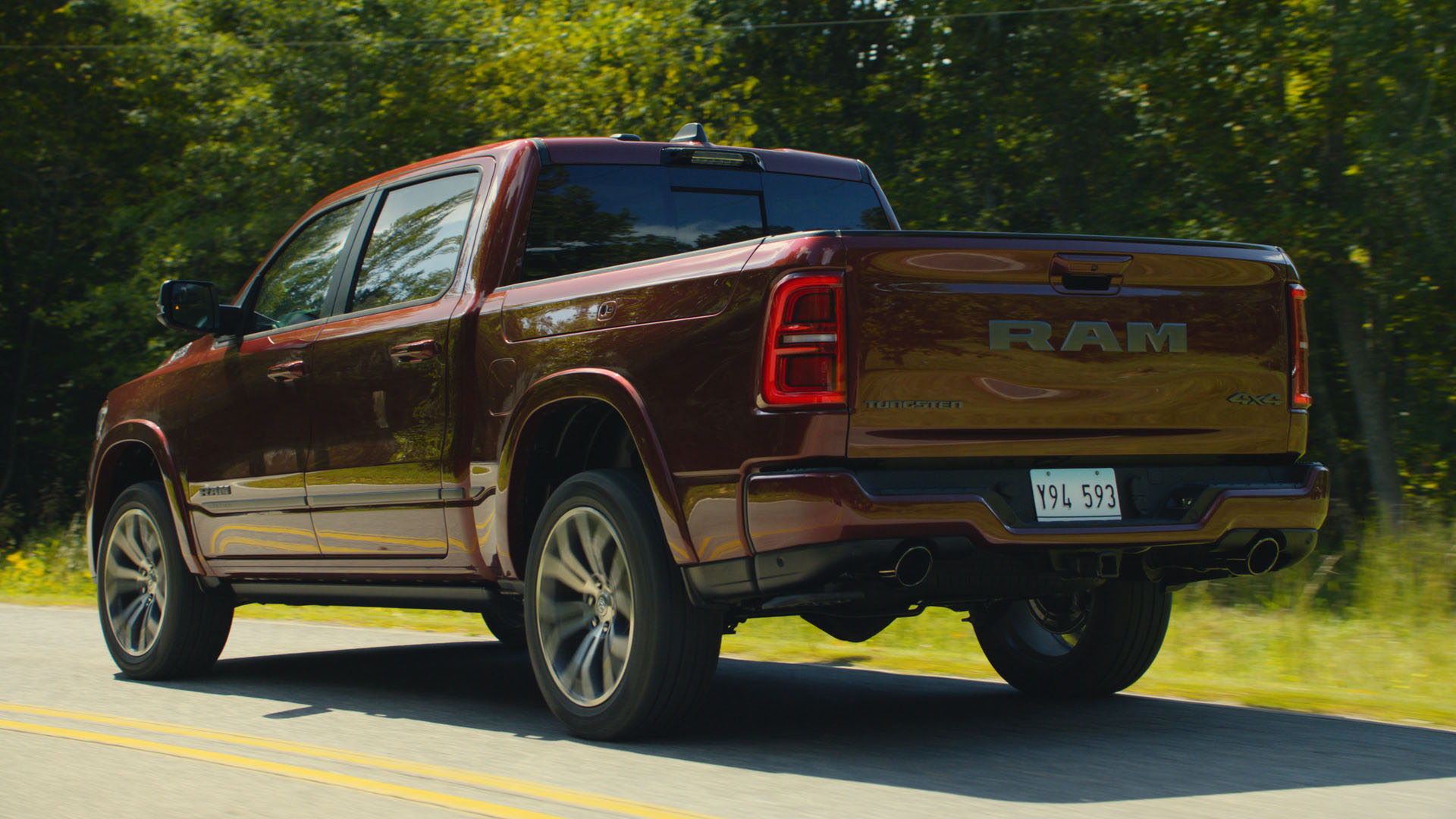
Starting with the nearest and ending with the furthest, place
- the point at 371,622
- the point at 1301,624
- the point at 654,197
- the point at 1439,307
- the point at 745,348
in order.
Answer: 1. the point at 745,348
2. the point at 654,197
3. the point at 1301,624
4. the point at 371,622
5. the point at 1439,307

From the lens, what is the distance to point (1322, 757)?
15.8ft

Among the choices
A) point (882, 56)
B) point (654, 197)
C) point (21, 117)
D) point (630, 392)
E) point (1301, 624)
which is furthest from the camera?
point (21, 117)

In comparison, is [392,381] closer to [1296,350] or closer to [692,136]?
[692,136]

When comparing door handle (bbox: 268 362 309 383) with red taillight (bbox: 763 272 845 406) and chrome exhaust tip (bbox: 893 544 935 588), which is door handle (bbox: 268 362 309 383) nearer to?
red taillight (bbox: 763 272 845 406)

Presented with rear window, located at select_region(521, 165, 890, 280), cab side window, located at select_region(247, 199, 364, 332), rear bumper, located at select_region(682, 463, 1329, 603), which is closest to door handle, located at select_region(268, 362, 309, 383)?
cab side window, located at select_region(247, 199, 364, 332)

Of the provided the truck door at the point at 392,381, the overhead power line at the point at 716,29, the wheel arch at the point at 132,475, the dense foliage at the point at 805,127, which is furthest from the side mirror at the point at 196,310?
the overhead power line at the point at 716,29

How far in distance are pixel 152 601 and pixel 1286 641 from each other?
5.57m

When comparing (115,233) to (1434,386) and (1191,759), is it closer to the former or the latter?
(1434,386)

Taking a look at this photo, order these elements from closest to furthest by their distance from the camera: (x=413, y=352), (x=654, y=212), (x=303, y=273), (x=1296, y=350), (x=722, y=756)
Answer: (x=722, y=756) → (x=1296, y=350) → (x=413, y=352) → (x=654, y=212) → (x=303, y=273)

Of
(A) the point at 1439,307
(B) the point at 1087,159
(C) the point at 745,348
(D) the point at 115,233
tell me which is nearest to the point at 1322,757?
(C) the point at 745,348

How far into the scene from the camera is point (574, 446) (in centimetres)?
571

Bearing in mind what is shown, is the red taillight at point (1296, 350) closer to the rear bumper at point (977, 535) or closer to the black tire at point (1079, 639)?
the rear bumper at point (977, 535)

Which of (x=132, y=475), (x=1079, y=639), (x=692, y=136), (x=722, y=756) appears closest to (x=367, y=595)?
(x=722, y=756)

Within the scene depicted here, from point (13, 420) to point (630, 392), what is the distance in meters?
24.9
